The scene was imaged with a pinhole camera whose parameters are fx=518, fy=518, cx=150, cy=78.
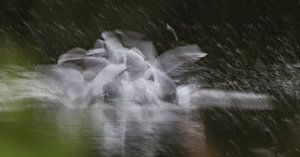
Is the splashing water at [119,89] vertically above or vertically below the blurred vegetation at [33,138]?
above

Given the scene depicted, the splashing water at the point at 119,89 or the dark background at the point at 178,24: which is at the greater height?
the dark background at the point at 178,24

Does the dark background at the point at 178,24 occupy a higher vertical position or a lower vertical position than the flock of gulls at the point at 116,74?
higher

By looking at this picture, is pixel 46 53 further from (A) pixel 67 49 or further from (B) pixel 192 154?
(B) pixel 192 154

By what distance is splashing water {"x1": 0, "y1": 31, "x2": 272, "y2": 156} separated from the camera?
39 cm

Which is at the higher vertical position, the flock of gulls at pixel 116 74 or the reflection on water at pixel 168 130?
the flock of gulls at pixel 116 74

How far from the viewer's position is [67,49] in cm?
40

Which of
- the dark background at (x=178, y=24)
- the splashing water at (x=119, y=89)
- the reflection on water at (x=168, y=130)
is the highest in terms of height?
the dark background at (x=178, y=24)

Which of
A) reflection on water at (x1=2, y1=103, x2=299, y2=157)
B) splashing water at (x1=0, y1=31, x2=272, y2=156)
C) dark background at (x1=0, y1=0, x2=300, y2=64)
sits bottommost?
reflection on water at (x1=2, y1=103, x2=299, y2=157)

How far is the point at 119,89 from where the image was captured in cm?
39

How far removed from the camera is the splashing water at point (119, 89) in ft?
1.28

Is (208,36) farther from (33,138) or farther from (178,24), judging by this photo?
(33,138)

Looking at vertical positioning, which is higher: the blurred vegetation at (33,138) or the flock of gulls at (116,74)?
the flock of gulls at (116,74)

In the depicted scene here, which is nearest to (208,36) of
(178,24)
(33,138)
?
(178,24)

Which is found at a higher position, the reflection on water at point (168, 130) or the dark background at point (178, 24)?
the dark background at point (178, 24)
